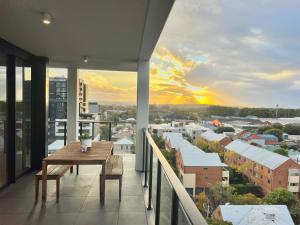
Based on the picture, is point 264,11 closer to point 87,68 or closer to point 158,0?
point 158,0

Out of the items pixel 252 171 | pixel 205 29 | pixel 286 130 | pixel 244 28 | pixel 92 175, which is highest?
pixel 205 29

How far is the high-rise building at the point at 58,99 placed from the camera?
637 cm

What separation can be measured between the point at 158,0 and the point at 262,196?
5.59ft

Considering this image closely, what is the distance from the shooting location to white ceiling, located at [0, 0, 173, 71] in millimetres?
2316

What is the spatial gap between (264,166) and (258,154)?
94mm

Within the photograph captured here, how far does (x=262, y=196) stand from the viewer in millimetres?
1476

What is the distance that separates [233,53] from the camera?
7.11ft

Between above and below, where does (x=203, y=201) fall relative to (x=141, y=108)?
below

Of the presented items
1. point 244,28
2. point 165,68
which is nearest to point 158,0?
point 244,28

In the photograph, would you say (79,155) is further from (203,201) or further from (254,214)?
(254,214)

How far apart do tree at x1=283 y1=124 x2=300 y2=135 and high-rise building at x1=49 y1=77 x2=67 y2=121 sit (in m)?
5.90

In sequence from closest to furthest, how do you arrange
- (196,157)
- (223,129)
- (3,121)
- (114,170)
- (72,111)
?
(223,129)
(196,157)
(114,170)
(3,121)
(72,111)

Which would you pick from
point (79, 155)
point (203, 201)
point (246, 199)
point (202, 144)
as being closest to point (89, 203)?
point (79, 155)

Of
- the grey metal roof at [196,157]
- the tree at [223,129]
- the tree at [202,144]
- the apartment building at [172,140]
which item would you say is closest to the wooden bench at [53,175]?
the apartment building at [172,140]
